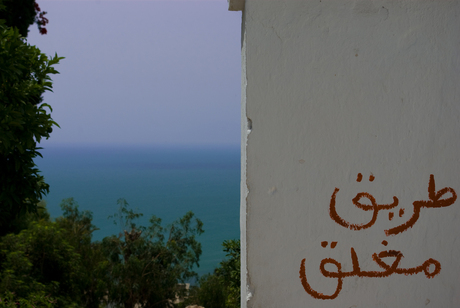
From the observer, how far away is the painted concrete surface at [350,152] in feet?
5.57

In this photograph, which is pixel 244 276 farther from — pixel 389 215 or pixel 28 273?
pixel 28 273

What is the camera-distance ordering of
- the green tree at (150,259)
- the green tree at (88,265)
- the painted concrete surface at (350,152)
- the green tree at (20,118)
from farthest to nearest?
1. the green tree at (150,259)
2. the green tree at (88,265)
3. the green tree at (20,118)
4. the painted concrete surface at (350,152)

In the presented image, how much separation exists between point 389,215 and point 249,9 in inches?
43.9

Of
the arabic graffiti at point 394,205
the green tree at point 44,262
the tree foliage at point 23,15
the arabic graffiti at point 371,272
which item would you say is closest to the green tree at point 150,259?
the green tree at point 44,262

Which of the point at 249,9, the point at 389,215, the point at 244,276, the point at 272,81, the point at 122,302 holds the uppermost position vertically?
the point at 249,9

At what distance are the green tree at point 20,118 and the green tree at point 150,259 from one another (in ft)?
24.5

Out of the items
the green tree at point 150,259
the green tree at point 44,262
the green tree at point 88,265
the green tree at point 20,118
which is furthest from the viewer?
the green tree at point 150,259

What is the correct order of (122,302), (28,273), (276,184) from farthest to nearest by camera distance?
(122,302), (28,273), (276,184)

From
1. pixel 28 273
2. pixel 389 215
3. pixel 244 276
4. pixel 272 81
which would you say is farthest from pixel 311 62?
pixel 28 273

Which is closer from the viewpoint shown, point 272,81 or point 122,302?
point 272,81

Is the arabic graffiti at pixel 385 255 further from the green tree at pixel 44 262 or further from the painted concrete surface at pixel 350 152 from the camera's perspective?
the green tree at pixel 44 262

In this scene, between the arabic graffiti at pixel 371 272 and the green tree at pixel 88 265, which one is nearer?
the arabic graffiti at pixel 371 272

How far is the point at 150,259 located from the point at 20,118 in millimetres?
8963

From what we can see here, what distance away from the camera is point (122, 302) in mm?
10898
